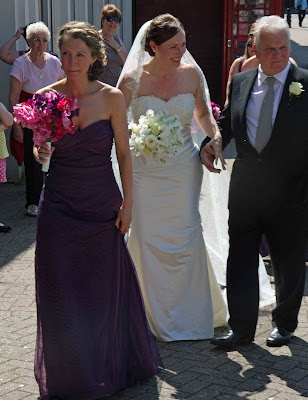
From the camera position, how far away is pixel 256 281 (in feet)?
20.0

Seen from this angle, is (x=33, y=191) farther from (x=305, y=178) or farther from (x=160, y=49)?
(x=305, y=178)

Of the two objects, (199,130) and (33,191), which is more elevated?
(199,130)

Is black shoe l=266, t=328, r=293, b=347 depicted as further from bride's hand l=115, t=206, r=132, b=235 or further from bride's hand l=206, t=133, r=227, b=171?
bride's hand l=115, t=206, r=132, b=235

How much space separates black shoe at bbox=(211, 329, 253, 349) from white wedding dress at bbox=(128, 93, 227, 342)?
0.81 feet

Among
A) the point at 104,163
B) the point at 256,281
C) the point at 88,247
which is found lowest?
the point at 256,281

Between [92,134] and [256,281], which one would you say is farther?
[256,281]

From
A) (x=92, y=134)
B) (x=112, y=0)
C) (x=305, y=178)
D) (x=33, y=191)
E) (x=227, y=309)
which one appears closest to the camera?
(x=92, y=134)

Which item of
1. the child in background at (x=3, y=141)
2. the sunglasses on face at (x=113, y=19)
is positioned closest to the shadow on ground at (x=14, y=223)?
the child in background at (x=3, y=141)

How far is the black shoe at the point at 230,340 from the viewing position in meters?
6.02

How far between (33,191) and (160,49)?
4464 millimetres

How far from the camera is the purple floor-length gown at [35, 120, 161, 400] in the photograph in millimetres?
5160

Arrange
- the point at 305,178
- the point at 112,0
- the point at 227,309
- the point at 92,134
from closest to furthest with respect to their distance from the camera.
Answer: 1. the point at 92,134
2. the point at 305,178
3. the point at 227,309
4. the point at 112,0

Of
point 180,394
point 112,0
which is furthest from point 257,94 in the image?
point 112,0

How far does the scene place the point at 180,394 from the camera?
5.25m
